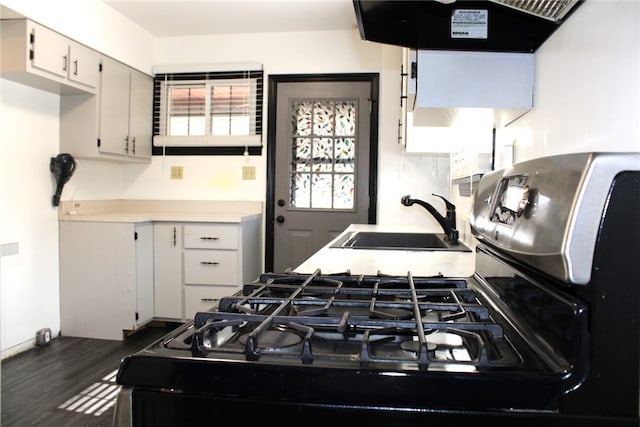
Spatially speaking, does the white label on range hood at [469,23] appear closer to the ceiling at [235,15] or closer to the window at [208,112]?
the ceiling at [235,15]

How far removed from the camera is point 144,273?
3.27 metres

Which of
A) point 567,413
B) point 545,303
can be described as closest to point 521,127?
point 545,303

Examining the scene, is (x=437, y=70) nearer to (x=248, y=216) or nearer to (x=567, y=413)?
(x=567, y=413)

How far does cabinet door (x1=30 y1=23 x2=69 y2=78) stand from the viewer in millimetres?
2561

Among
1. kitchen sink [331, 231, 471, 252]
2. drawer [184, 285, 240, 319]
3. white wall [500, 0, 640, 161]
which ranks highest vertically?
white wall [500, 0, 640, 161]

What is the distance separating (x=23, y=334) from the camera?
9.40 feet

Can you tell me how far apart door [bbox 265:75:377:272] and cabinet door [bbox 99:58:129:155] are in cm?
115

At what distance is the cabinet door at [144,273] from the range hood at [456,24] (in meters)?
2.53

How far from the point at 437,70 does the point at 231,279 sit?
251cm

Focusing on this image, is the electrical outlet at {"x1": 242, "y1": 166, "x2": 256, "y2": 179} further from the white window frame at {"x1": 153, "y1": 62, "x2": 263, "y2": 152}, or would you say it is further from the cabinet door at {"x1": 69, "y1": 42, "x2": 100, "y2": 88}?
the cabinet door at {"x1": 69, "y1": 42, "x2": 100, "y2": 88}

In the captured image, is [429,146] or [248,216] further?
[248,216]

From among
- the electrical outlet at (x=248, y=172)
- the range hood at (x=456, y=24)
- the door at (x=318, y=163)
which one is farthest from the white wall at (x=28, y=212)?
the range hood at (x=456, y=24)

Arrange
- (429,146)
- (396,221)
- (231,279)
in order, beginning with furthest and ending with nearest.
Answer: (396,221) < (231,279) < (429,146)

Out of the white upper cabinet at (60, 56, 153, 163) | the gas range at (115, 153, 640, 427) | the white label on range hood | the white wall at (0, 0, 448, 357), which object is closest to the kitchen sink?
the white wall at (0, 0, 448, 357)
